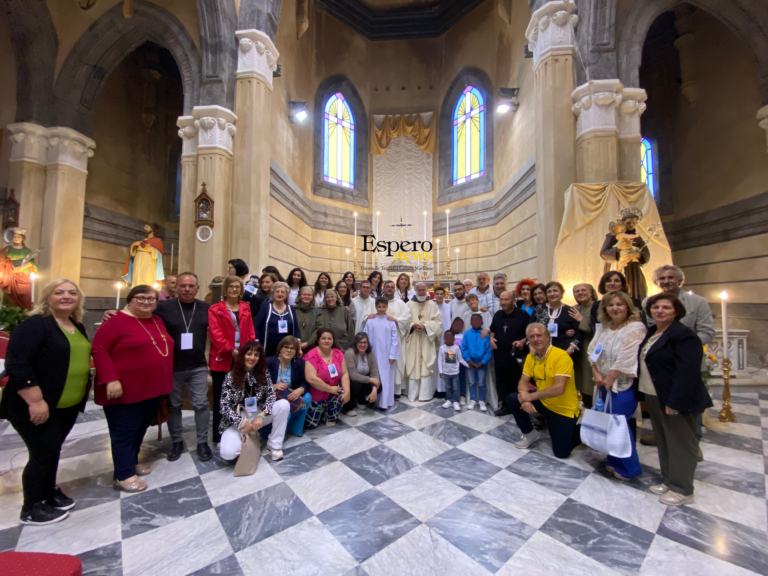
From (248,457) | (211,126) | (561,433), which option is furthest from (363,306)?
(211,126)

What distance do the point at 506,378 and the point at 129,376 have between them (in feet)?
12.1

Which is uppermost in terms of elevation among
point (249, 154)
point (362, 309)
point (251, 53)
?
point (251, 53)

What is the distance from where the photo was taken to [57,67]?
732cm

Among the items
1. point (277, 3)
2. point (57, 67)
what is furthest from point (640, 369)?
point (57, 67)

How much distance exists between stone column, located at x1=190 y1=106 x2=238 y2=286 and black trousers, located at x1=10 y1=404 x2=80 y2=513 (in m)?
4.33

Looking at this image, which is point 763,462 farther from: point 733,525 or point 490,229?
point 490,229

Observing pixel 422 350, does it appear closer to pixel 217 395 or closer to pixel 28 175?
pixel 217 395

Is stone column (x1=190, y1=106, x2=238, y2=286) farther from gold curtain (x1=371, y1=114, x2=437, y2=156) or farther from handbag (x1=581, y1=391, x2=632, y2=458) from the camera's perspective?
gold curtain (x1=371, y1=114, x2=437, y2=156)

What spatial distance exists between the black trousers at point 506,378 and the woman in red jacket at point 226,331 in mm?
2842

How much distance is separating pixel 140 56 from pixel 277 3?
19.7 ft

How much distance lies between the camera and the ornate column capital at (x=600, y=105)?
553 cm

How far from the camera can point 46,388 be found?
78.6 inches

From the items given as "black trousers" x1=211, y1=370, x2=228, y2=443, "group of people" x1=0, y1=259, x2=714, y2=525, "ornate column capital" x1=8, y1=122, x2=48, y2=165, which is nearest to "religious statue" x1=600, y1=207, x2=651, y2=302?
"group of people" x1=0, y1=259, x2=714, y2=525

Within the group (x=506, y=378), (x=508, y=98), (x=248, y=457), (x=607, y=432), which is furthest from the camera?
(x=508, y=98)
